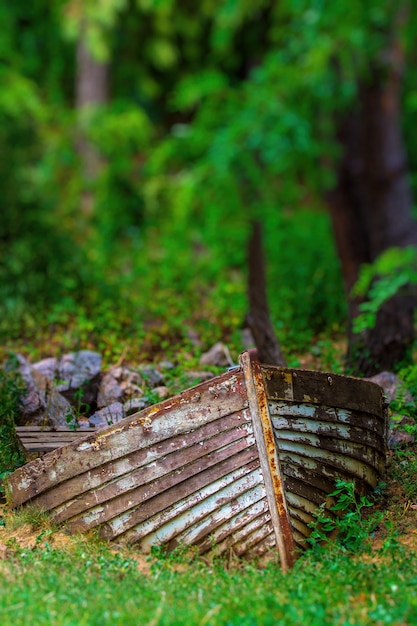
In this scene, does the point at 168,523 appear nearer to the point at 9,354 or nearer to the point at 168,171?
the point at 9,354

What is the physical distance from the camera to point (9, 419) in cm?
633

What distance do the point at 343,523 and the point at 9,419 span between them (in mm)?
2689

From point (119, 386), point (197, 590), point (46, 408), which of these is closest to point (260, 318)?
point (119, 386)

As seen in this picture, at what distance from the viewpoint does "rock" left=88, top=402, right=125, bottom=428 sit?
6.35 m

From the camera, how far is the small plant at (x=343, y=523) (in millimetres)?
4969

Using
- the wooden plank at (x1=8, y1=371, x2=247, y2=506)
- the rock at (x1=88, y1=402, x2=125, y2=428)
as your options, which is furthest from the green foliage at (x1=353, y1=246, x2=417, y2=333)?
the wooden plank at (x1=8, y1=371, x2=247, y2=506)

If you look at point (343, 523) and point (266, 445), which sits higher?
point (266, 445)

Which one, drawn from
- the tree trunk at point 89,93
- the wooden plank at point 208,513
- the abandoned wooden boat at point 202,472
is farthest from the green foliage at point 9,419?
the tree trunk at point 89,93

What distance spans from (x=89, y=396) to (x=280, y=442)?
8.73 ft

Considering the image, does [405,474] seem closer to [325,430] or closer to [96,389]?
[325,430]

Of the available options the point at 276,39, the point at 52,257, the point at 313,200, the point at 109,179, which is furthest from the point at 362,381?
the point at 313,200

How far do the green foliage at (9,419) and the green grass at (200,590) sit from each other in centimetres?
104

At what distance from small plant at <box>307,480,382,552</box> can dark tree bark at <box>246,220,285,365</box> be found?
2.86m

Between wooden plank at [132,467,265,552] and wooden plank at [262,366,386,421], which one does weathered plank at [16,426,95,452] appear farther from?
wooden plank at [262,366,386,421]
